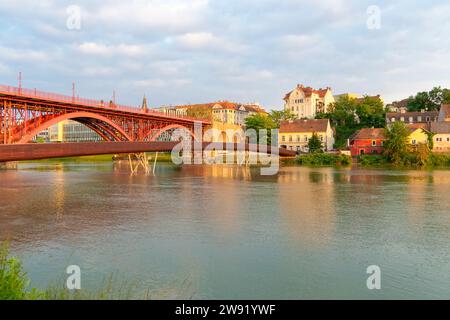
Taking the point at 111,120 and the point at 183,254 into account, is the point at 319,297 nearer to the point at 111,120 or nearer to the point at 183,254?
the point at 183,254

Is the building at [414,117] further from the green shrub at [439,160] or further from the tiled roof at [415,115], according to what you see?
the green shrub at [439,160]

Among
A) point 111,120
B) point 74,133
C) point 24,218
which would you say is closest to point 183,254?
point 24,218

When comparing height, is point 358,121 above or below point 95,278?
above

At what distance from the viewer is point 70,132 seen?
16862cm

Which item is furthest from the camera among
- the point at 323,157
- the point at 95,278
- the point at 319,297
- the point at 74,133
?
the point at 74,133

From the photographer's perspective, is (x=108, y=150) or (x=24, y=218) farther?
(x=108, y=150)

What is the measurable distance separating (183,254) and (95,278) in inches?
146

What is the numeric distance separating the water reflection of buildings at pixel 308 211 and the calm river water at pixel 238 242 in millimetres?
74

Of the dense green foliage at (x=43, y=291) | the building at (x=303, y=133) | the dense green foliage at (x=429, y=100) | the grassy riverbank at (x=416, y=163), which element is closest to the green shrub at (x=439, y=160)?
the grassy riverbank at (x=416, y=163)

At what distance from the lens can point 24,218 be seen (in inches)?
885

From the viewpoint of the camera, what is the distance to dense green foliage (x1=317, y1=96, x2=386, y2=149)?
9406 cm

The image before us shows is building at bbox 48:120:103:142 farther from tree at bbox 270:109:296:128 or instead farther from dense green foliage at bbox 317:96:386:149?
dense green foliage at bbox 317:96:386:149
